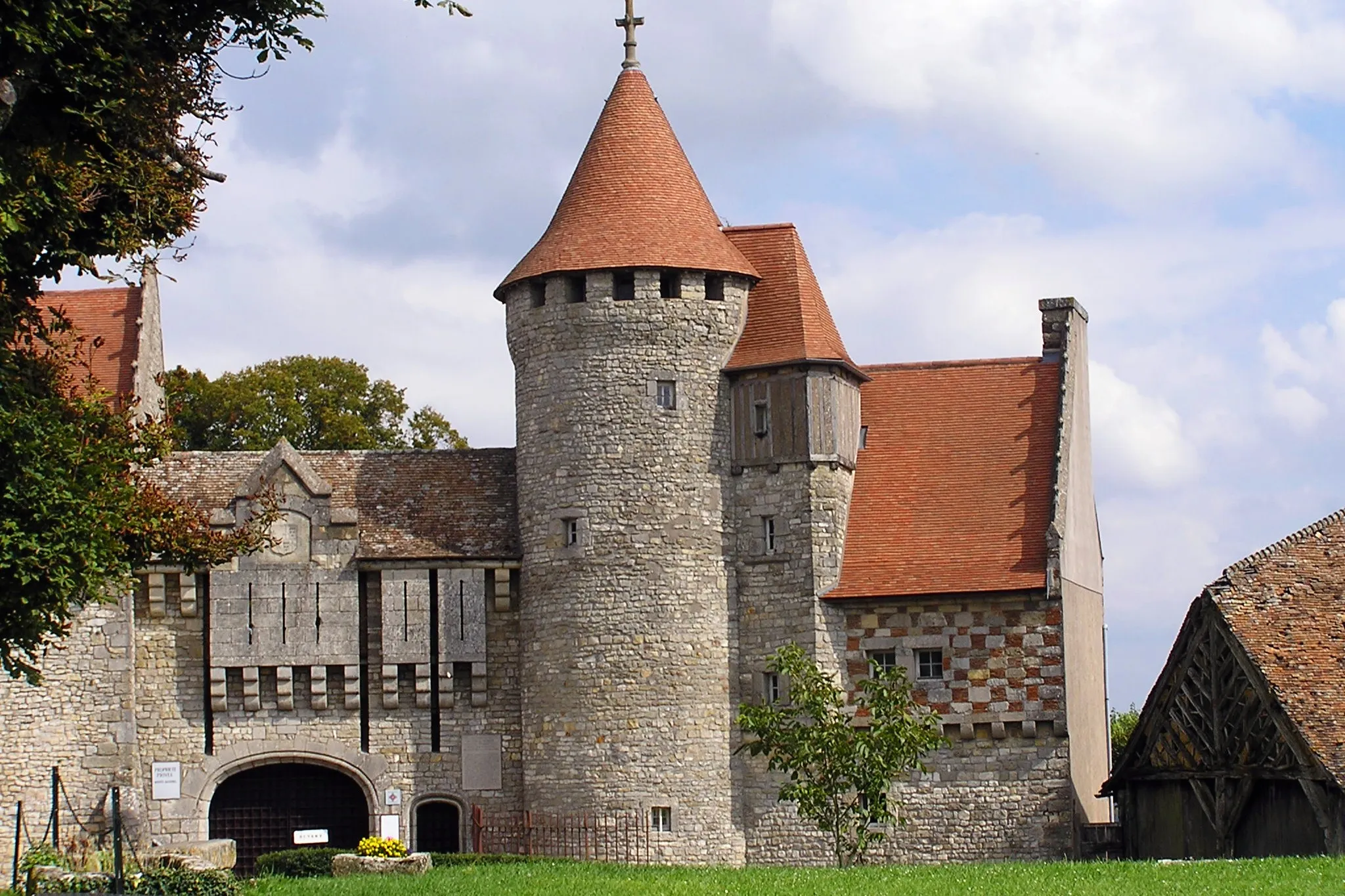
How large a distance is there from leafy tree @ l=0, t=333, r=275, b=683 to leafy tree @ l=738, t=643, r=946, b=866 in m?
11.9

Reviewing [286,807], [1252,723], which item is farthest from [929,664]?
[286,807]

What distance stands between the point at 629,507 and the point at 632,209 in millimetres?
5084

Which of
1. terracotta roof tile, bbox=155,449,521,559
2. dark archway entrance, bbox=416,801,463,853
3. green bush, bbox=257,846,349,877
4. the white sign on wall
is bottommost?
green bush, bbox=257,846,349,877

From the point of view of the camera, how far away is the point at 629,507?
34938mm

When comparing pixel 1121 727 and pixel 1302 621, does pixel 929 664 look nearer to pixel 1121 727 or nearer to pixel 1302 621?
pixel 1302 621

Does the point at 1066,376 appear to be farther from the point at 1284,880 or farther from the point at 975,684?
the point at 1284,880

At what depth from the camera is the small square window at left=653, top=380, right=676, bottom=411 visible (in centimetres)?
3538

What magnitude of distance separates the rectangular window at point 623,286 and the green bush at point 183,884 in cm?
1377

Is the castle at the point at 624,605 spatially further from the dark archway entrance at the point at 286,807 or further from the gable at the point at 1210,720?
the gable at the point at 1210,720

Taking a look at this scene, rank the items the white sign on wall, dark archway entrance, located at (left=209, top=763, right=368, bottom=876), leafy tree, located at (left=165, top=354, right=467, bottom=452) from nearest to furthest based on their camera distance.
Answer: the white sign on wall, dark archway entrance, located at (left=209, top=763, right=368, bottom=876), leafy tree, located at (left=165, top=354, right=467, bottom=452)

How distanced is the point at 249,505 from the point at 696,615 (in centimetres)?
773

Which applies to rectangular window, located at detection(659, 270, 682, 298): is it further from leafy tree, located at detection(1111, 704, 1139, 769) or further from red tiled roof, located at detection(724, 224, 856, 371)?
leafy tree, located at detection(1111, 704, 1139, 769)

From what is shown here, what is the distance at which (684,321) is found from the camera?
35594 mm

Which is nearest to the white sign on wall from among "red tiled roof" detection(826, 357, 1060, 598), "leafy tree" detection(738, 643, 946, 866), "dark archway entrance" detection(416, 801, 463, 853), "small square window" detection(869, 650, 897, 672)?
"dark archway entrance" detection(416, 801, 463, 853)
